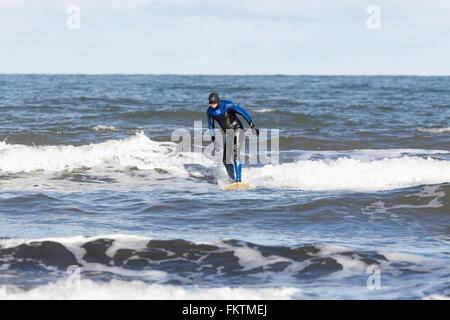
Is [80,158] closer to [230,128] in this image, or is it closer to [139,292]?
[230,128]

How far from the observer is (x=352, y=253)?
7.04 metres

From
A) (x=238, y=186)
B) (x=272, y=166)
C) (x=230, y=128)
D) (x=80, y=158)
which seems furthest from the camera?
(x=80, y=158)

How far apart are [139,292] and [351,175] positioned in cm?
834

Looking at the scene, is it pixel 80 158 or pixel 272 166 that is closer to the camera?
pixel 272 166

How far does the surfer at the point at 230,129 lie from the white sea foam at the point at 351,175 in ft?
1.75

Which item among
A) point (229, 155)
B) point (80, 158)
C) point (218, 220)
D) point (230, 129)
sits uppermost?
point (230, 129)

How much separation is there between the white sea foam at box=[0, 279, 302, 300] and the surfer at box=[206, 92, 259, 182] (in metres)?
6.58

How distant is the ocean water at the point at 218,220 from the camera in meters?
6.12

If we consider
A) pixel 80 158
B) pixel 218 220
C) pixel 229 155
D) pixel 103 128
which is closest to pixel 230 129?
pixel 229 155

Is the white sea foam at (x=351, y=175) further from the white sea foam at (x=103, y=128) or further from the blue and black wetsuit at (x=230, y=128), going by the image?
the white sea foam at (x=103, y=128)

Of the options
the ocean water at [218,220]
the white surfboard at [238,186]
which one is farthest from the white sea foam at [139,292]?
the white surfboard at [238,186]

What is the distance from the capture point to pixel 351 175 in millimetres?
13211

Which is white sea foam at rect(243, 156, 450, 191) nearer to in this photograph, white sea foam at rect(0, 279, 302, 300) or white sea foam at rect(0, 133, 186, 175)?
white sea foam at rect(0, 133, 186, 175)
